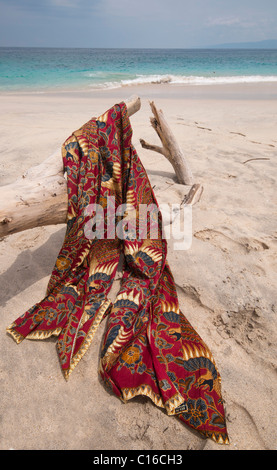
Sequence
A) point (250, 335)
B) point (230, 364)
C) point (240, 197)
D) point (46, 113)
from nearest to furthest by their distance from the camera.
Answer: point (230, 364) < point (250, 335) < point (240, 197) < point (46, 113)

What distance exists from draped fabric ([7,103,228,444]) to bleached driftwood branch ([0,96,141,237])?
0.29 feet

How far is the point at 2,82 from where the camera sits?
58.9 feet

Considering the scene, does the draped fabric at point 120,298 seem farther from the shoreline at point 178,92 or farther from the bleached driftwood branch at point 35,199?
the shoreline at point 178,92

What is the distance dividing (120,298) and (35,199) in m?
0.91

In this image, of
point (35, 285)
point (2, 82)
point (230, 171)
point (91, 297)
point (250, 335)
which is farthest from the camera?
point (2, 82)

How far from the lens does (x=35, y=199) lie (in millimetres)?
1993

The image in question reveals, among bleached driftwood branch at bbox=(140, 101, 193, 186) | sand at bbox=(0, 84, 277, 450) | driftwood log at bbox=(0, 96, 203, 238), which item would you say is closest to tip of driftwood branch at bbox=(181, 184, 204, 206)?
sand at bbox=(0, 84, 277, 450)

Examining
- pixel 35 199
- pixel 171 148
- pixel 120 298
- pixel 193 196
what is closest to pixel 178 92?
pixel 171 148

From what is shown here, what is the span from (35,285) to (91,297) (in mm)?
555

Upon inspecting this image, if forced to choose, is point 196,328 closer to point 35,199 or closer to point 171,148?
point 35,199

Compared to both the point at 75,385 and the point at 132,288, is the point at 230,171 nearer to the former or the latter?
the point at 132,288

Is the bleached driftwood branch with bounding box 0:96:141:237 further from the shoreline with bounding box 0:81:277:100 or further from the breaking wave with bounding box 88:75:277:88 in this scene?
the breaking wave with bounding box 88:75:277:88

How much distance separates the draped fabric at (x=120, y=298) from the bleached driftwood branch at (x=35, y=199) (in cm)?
9

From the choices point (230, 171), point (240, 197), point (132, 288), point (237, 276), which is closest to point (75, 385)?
point (132, 288)
